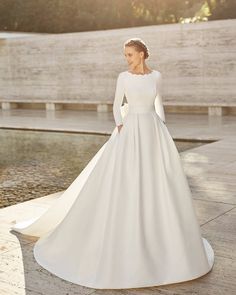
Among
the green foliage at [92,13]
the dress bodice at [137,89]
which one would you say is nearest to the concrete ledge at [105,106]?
the green foliage at [92,13]

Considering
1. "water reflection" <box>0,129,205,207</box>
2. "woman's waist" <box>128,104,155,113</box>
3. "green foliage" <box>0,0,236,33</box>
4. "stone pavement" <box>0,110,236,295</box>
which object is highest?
"green foliage" <box>0,0,236,33</box>

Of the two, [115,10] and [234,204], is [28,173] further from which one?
[115,10]

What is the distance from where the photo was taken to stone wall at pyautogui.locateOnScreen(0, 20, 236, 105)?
49.3 ft

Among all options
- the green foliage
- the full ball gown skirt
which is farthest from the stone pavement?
the green foliage

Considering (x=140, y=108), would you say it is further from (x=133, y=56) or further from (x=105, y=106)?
(x=105, y=106)

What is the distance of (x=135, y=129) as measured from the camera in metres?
4.00

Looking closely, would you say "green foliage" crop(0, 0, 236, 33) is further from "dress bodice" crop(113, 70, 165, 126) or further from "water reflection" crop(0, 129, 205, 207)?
"dress bodice" crop(113, 70, 165, 126)

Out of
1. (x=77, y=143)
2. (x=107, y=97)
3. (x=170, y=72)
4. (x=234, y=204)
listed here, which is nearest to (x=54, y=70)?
(x=107, y=97)

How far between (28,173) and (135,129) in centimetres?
487

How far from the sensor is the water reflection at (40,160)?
7.41m

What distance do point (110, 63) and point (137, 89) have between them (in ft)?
44.6

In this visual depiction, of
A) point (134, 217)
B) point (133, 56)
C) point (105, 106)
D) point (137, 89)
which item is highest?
point (133, 56)

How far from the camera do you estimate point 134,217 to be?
148 inches

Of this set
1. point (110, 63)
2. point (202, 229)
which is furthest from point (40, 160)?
point (110, 63)
